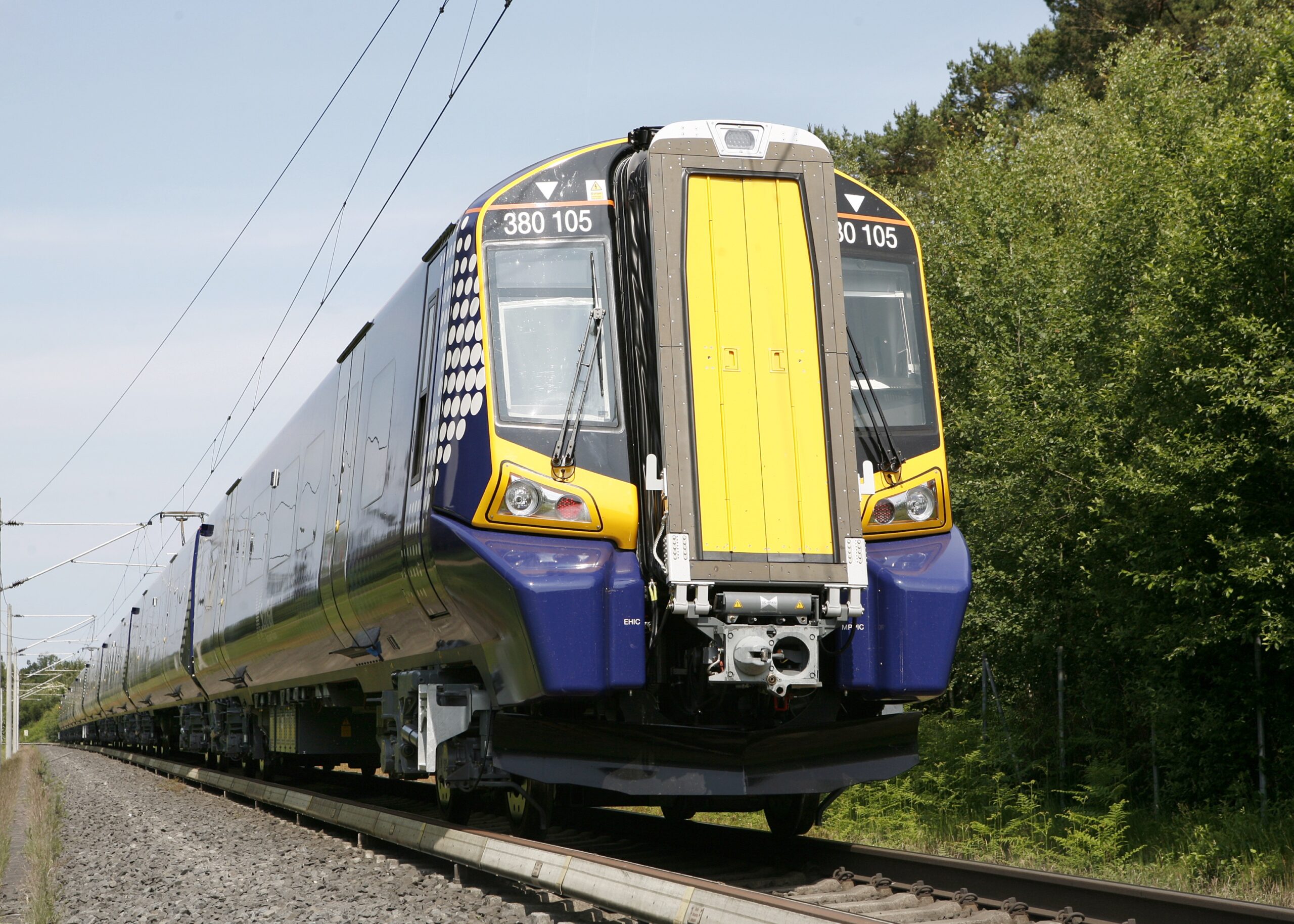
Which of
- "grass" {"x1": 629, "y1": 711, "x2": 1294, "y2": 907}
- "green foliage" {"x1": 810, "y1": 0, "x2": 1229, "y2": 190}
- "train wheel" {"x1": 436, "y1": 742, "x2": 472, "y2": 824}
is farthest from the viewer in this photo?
"green foliage" {"x1": 810, "y1": 0, "x2": 1229, "y2": 190}

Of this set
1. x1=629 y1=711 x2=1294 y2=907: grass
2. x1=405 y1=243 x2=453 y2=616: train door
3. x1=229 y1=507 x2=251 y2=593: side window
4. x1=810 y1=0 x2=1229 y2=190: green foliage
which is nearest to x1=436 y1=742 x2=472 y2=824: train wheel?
x1=405 y1=243 x2=453 y2=616: train door

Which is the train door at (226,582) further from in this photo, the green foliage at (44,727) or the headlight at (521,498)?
the green foliage at (44,727)

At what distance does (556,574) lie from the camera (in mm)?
6473

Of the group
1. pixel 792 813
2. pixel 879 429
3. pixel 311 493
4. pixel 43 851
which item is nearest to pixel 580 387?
pixel 879 429

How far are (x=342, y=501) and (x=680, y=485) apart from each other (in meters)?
4.96

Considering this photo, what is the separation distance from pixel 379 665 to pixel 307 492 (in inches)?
133

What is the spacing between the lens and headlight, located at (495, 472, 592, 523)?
21.8 ft

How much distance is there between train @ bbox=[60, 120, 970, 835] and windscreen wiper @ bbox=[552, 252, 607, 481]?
1 centimetres

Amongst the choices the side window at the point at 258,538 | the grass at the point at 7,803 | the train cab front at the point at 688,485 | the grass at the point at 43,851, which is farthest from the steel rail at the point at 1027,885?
the side window at the point at 258,538

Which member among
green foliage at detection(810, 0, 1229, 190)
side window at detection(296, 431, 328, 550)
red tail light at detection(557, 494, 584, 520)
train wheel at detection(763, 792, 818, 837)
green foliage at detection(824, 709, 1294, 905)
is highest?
green foliage at detection(810, 0, 1229, 190)

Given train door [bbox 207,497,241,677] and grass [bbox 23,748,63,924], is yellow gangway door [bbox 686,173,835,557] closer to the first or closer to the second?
grass [bbox 23,748,63,924]

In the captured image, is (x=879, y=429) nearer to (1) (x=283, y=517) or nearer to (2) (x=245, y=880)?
(2) (x=245, y=880)

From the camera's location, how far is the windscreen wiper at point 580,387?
6.75 meters

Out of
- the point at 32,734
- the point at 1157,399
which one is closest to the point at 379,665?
the point at 1157,399
